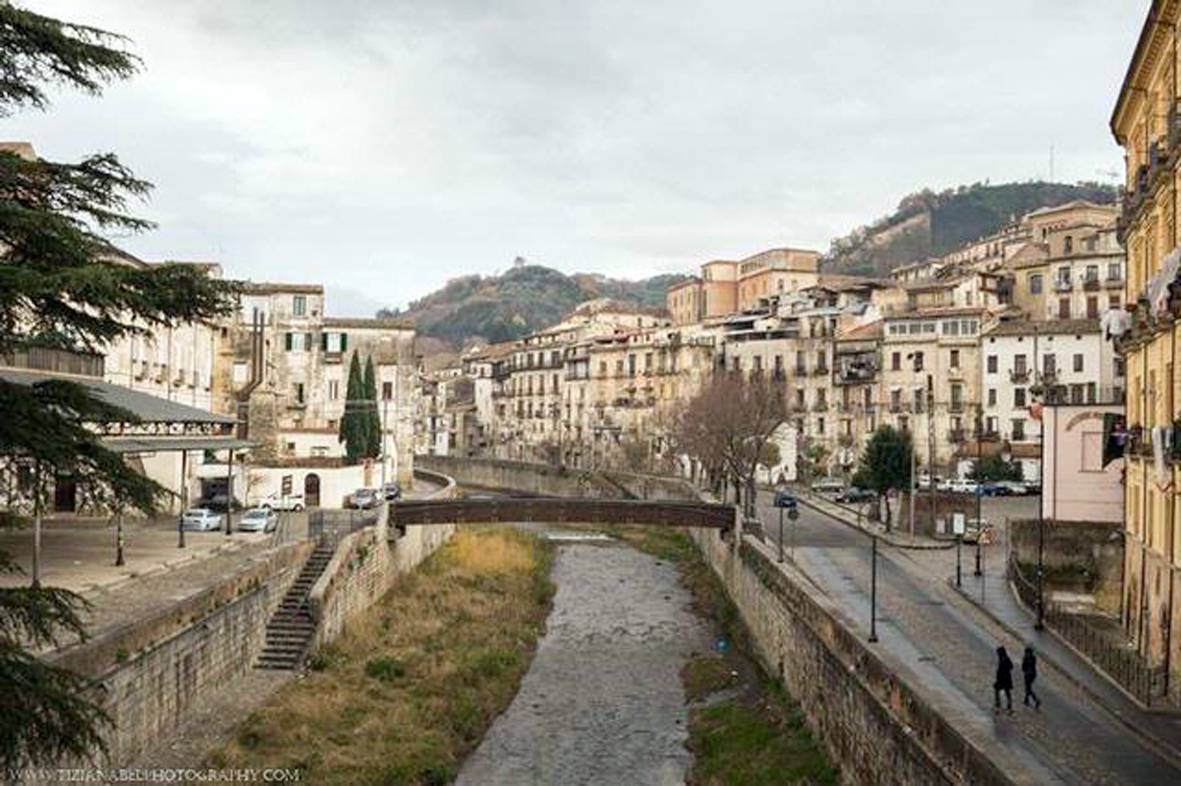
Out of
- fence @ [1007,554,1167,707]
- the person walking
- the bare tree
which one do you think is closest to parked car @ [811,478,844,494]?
the bare tree

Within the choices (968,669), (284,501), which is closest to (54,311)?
(968,669)

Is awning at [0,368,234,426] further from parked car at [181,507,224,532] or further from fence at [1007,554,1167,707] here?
fence at [1007,554,1167,707]

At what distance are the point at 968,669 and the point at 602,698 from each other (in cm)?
1242

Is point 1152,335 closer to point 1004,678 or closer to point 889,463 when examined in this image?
point 1004,678

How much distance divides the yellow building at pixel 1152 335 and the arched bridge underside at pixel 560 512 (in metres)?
17.5

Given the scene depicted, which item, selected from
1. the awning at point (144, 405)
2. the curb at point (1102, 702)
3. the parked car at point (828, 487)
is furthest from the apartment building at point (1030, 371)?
the awning at point (144, 405)

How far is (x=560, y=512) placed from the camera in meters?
47.0

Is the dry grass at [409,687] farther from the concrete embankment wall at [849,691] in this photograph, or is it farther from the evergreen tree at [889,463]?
the evergreen tree at [889,463]

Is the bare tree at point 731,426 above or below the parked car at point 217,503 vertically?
above

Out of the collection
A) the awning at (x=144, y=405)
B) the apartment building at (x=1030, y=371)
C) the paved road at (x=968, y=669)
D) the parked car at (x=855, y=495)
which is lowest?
the paved road at (x=968, y=669)

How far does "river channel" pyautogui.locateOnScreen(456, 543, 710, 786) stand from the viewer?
1083 inches

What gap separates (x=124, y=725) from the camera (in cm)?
2144

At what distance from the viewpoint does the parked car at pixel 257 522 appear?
41.3 metres

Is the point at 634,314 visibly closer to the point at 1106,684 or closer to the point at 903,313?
the point at 903,313
